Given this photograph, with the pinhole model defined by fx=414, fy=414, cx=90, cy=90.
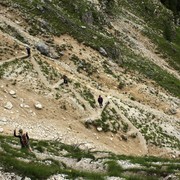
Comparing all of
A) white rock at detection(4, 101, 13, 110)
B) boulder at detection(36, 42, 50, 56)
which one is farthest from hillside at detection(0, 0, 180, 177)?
white rock at detection(4, 101, 13, 110)

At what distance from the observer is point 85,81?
6306 centimetres

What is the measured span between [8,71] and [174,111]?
28737 mm

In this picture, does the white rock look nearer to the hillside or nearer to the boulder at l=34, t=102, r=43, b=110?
the hillside

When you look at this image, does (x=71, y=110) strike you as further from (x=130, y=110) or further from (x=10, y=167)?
(x=10, y=167)

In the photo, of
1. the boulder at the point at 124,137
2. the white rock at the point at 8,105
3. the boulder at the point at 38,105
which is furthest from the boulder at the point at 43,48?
the boulder at the point at 124,137

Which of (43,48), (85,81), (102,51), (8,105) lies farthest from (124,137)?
(102,51)

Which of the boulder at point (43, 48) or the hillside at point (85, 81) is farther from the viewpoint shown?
the boulder at point (43, 48)

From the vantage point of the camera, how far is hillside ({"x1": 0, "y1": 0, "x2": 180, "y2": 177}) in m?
50.6

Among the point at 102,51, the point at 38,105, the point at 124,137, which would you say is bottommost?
the point at 38,105

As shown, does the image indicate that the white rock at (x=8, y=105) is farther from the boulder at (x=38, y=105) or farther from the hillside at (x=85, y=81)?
the boulder at (x=38, y=105)

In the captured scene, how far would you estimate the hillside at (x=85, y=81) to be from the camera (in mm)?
50562

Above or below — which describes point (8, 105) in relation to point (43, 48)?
below

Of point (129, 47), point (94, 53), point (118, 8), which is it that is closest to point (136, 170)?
point (94, 53)

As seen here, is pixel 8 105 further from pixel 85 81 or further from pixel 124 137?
pixel 85 81
